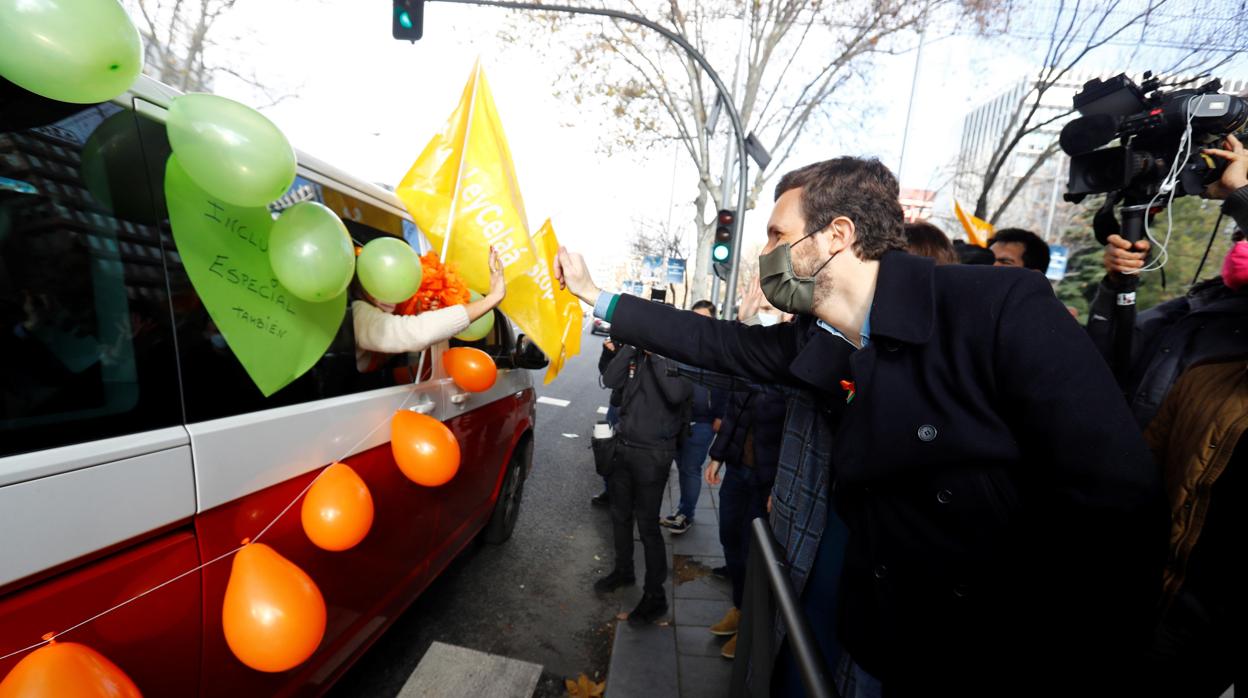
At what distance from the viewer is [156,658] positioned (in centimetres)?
125

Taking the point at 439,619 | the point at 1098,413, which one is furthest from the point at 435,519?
the point at 1098,413

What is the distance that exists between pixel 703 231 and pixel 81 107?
1416cm

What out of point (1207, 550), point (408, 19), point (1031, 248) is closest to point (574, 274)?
point (1207, 550)

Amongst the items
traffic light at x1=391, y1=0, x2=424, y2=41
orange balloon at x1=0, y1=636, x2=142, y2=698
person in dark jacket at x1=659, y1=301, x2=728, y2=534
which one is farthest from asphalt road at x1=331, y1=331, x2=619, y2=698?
traffic light at x1=391, y1=0, x2=424, y2=41

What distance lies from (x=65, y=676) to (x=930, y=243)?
284 cm

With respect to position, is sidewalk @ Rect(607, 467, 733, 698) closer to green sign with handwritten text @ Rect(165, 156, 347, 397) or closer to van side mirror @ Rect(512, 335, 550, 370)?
van side mirror @ Rect(512, 335, 550, 370)

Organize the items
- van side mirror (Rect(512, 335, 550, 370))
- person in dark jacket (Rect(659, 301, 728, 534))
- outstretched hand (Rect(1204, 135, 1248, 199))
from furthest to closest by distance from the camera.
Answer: person in dark jacket (Rect(659, 301, 728, 534)) < van side mirror (Rect(512, 335, 550, 370)) < outstretched hand (Rect(1204, 135, 1248, 199))

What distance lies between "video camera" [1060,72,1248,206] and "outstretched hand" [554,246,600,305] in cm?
196

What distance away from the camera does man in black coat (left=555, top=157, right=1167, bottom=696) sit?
1123 millimetres

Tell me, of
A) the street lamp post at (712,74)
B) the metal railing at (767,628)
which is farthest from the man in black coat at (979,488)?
the street lamp post at (712,74)

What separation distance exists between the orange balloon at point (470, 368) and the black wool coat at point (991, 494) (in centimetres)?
154

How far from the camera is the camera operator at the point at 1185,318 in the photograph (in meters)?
1.79

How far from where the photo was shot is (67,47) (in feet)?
3.26

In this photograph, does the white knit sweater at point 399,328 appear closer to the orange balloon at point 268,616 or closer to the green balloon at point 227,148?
the green balloon at point 227,148
